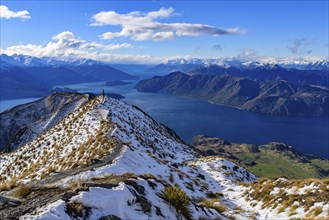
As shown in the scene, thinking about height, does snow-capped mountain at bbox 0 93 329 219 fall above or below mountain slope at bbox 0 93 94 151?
above

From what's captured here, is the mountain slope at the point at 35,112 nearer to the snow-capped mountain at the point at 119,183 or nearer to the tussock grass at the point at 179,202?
the snow-capped mountain at the point at 119,183

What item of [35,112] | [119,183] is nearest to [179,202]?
[119,183]

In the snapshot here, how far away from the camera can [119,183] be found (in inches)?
723

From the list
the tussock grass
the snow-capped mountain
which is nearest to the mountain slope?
the snow-capped mountain

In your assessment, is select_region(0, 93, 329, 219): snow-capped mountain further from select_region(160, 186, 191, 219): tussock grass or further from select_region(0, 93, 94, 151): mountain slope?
select_region(0, 93, 94, 151): mountain slope

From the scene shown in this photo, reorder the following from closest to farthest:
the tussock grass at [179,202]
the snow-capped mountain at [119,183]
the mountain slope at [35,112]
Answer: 1. the snow-capped mountain at [119,183]
2. the tussock grass at [179,202]
3. the mountain slope at [35,112]

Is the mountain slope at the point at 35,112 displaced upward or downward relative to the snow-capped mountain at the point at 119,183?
downward

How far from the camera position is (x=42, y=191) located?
61.4 feet

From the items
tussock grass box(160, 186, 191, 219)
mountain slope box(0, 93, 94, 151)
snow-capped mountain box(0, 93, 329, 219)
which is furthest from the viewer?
mountain slope box(0, 93, 94, 151)

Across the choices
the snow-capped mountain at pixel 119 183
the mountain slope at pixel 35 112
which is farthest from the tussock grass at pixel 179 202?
the mountain slope at pixel 35 112

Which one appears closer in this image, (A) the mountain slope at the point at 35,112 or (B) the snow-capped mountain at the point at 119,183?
(B) the snow-capped mountain at the point at 119,183

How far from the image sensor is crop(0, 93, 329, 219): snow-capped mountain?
599 inches

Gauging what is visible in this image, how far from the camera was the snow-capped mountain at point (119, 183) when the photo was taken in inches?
599

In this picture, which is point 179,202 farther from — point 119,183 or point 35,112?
point 35,112
